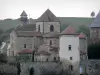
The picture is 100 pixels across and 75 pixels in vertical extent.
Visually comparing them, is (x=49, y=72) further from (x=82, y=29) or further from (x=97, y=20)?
(x=82, y=29)

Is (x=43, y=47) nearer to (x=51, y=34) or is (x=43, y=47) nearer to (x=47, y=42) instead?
(x=47, y=42)

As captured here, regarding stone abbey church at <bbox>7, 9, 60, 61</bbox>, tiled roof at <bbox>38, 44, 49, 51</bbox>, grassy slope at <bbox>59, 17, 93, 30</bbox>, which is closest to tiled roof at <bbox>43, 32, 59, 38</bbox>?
stone abbey church at <bbox>7, 9, 60, 61</bbox>

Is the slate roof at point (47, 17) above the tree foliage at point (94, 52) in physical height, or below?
above

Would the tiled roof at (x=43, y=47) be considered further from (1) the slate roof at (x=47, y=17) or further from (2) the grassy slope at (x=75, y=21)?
(2) the grassy slope at (x=75, y=21)

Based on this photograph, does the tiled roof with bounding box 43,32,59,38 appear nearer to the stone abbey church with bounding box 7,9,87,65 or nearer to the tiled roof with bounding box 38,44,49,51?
the stone abbey church with bounding box 7,9,87,65

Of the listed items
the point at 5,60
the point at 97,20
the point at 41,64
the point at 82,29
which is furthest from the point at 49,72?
the point at 82,29

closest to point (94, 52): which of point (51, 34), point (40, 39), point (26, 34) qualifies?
point (51, 34)

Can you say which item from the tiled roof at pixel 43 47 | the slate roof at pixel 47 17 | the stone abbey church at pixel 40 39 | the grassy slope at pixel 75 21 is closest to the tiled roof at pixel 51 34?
the stone abbey church at pixel 40 39

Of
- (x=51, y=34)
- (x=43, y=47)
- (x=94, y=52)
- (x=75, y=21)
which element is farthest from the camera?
(x=75, y=21)

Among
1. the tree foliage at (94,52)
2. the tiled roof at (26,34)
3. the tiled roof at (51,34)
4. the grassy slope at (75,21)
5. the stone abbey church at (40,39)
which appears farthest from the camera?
the grassy slope at (75,21)

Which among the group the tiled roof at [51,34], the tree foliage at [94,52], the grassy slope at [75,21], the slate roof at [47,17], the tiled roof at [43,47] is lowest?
the tree foliage at [94,52]

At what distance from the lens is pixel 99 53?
293 feet

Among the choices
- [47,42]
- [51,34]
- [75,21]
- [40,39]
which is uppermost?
[75,21]

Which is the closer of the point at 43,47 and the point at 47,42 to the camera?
the point at 43,47
